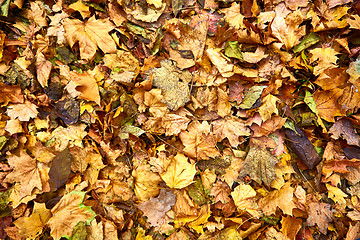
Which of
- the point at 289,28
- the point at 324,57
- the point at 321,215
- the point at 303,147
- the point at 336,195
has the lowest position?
the point at 321,215

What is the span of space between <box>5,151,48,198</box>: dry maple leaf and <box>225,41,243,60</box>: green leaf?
1.66 metres

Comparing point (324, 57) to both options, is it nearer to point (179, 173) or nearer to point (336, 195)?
point (336, 195)

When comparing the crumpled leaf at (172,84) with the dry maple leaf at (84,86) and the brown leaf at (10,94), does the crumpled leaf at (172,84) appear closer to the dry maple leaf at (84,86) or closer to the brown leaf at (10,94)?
the dry maple leaf at (84,86)

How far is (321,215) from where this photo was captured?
6.11 feet

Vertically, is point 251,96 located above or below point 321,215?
above

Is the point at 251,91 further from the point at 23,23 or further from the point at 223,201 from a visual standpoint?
the point at 23,23

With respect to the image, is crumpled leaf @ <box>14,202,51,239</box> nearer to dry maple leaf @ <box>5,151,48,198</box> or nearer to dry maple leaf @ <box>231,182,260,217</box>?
dry maple leaf @ <box>5,151,48,198</box>

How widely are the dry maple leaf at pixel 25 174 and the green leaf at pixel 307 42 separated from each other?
2169 millimetres

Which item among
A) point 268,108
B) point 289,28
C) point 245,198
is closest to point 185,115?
point 268,108

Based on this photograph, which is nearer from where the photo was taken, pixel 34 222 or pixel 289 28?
pixel 34 222

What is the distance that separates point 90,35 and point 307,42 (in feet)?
5.54

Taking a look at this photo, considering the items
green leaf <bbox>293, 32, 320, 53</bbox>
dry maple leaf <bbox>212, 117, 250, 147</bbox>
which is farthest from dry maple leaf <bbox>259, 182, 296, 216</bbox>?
green leaf <bbox>293, 32, 320, 53</bbox>

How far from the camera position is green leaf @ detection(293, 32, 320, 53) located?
189cm

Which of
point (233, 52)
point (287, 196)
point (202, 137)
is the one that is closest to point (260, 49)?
point (233, 52)
